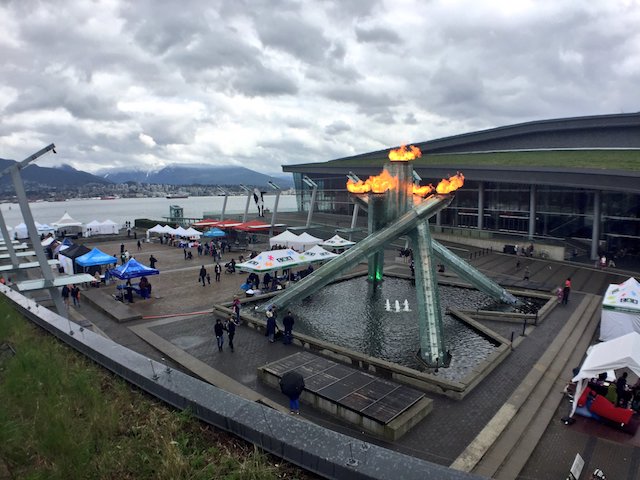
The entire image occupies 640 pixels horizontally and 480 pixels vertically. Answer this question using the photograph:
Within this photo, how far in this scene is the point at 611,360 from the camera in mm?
11391

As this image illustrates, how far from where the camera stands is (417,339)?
58.7 feet

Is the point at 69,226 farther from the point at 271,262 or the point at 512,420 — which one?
the point at 512,420

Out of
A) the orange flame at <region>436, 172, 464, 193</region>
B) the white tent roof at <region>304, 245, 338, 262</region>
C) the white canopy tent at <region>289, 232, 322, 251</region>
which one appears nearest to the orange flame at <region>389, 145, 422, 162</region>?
the orange flame at <region>436, 172, 464, 193</region>

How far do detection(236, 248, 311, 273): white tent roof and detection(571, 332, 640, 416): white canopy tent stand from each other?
17383 mm

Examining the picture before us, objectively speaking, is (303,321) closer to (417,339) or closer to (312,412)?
(417,339)

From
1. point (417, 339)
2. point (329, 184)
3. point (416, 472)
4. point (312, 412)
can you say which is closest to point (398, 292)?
point (417, 339)

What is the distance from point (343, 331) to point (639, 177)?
84.1 ft

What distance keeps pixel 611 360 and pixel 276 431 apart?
1077 centimetres

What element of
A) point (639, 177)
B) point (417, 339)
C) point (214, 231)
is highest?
point (639, 177)

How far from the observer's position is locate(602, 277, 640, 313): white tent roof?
54.7ft

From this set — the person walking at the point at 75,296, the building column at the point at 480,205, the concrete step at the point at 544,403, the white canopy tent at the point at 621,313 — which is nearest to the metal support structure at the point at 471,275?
the concrete step at the point at 544,403

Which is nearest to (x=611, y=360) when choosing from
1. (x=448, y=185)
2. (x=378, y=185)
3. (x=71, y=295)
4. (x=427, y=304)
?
(x=427, y=304)

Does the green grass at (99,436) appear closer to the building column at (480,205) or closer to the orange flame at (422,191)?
the orange flame at (422,191)

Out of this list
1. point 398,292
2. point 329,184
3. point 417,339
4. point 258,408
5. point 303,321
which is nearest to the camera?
point 258,408
